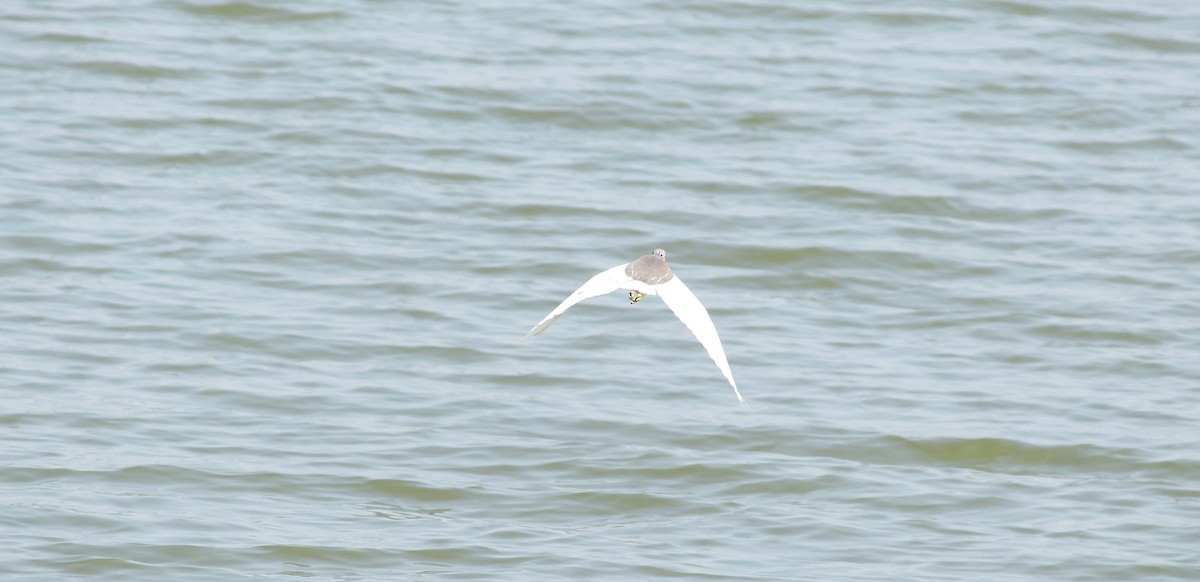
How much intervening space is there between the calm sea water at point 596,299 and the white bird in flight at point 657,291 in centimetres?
217

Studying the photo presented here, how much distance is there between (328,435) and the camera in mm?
8938

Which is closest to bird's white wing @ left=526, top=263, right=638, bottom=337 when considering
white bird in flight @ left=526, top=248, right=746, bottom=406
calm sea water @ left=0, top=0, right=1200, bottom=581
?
white bird in flight @ left=526, top=248, right=746, bottom=406

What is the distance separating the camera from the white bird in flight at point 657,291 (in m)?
5.60

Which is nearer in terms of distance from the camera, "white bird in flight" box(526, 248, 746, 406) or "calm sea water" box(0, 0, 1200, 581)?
"white bird in flight" box(526, 248, 746, 406)

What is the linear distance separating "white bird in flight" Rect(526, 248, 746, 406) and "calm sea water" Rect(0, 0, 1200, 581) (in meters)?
2.17

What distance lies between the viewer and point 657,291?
18.8 feet

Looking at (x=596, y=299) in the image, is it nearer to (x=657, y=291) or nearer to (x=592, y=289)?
(x=657, y=291)

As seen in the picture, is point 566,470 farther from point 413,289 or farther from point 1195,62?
point 1195,62

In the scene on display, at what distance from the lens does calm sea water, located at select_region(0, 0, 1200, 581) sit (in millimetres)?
8195

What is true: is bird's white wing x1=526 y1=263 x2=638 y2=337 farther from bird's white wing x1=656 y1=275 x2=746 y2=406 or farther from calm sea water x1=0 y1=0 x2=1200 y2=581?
calm sea water x1=0 y1=0 x2=1200 y2=581

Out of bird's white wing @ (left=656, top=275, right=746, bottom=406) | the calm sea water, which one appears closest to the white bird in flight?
bird's white wing @ (left=656, top=275, right=746, bottom=406)

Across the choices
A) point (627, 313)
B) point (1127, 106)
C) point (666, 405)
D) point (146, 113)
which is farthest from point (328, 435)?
point (1127, 106)

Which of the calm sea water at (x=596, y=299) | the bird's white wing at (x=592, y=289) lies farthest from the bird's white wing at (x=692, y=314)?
the calm sea water at (x=596, y=299)

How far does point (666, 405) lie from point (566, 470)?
988 mm
